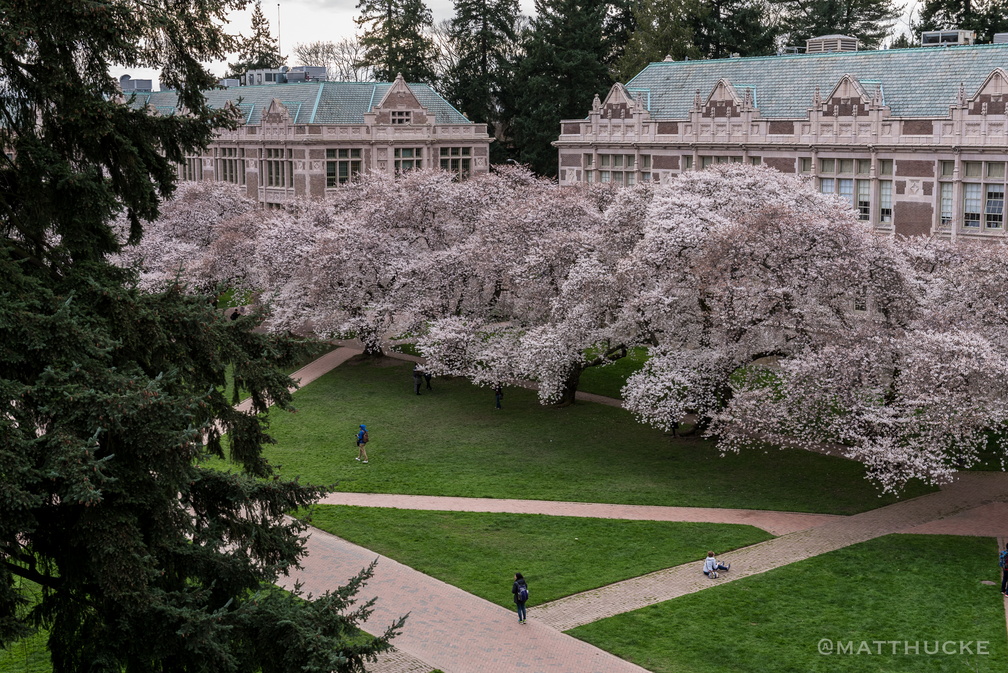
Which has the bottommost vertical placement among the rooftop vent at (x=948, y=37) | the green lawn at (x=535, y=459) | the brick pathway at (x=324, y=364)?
the green lawn at (x=535, y=459)

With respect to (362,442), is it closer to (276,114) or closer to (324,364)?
(324,364)

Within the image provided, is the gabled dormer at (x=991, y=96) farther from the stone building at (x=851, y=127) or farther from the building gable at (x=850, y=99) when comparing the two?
the building gable at (x=850, y=99)

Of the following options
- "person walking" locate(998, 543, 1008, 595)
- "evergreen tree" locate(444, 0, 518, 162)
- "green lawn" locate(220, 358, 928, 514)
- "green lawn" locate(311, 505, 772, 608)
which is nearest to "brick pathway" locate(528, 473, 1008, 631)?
"green lawn" locate(311, 505, 772, 608)

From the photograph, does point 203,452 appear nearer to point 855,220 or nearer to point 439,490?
point 439,490

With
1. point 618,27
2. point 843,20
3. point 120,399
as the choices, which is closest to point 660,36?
point 618,27

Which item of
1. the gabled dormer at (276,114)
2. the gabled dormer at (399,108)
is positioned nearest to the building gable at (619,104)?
the gabled dormer at (399,108)

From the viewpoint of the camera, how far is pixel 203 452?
14.6 metres

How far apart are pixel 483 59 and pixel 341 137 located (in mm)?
23338

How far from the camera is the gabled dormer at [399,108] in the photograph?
68.8 m

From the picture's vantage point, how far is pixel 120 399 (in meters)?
12.9

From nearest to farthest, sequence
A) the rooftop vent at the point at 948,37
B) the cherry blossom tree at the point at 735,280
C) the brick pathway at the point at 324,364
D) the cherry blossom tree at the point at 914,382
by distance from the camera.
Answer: the cherry blossom tree at the point at 914,382 → the cherry blossom tree at the point at 735,280 → the brick pathway at the point at 324,364 → the rooftop vent at the point at 948,37

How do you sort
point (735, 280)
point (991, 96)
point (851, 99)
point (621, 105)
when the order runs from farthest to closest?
1. point (621, 105)
2. point (851, 99)
3. point (991, 96)
4. point (735, 280)

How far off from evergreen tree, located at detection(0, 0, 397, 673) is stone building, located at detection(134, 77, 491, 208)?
169 ft

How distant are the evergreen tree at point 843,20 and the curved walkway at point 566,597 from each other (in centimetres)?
5564
